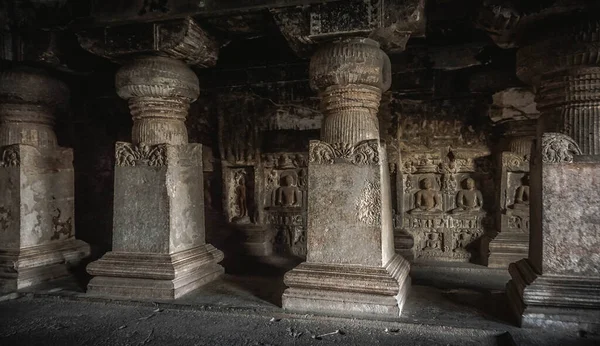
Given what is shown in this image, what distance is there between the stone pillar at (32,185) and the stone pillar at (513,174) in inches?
236

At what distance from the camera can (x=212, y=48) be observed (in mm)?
4523

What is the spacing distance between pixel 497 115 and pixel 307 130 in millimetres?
2877

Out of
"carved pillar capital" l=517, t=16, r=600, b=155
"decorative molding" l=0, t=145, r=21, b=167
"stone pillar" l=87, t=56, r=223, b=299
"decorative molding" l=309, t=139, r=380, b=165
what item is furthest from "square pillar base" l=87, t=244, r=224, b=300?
"carved pillar capital" l=517, t=16, r=600, b=155

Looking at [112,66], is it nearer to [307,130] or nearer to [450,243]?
[307,130]

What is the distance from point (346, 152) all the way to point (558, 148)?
1744 millimetres

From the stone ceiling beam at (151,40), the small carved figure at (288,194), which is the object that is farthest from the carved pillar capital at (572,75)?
the small carved figure at (288,194)

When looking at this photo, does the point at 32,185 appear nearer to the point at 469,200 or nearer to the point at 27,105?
the point at 27,105

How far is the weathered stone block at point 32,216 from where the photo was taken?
15.4 feet

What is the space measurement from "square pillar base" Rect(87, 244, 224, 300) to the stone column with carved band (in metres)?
0.01

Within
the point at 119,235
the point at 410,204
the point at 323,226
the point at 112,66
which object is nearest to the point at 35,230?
the point at 119,235

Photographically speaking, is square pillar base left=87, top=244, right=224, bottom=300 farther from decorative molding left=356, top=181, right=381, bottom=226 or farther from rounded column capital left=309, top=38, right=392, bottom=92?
rounded column capital left=309, top=38, right=392, bottom=92

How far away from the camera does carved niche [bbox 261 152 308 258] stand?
21.2 ft

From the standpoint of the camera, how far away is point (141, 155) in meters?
4.21

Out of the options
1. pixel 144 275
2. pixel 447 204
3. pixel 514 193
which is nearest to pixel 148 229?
pixel 144 275
